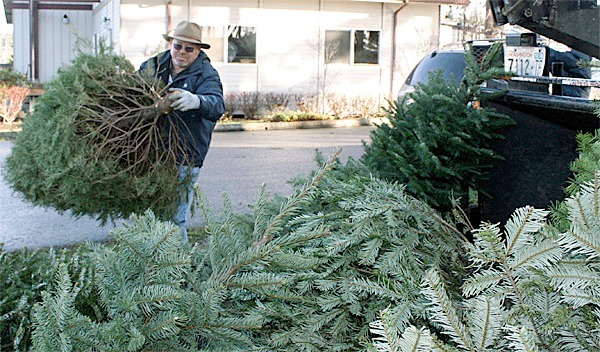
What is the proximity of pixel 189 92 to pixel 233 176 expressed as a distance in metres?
5.82

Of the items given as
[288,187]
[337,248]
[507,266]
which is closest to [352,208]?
[337,248]

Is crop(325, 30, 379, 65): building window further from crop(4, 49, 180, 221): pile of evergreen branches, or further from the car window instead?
crop(4, 49, 180, 221): pile of evergreen branches

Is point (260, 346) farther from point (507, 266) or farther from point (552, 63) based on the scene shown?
point (552, 63)

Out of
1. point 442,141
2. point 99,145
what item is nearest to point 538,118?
point 442,141

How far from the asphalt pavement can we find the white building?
3428 mm

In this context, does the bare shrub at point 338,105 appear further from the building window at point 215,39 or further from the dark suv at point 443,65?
the dark suv at point 443,65

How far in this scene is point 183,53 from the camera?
522cm

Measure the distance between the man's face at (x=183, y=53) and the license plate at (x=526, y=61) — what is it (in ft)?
7.63

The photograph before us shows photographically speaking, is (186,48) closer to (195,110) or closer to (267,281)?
(195,110)

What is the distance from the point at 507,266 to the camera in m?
1.52

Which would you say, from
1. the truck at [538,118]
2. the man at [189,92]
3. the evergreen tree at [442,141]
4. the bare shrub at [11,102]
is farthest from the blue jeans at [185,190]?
the bare shrub at [11,102]

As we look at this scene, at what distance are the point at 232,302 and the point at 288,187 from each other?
7.35 meters

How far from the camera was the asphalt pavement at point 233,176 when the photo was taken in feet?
23.2

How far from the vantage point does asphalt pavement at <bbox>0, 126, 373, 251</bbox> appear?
279 inches
